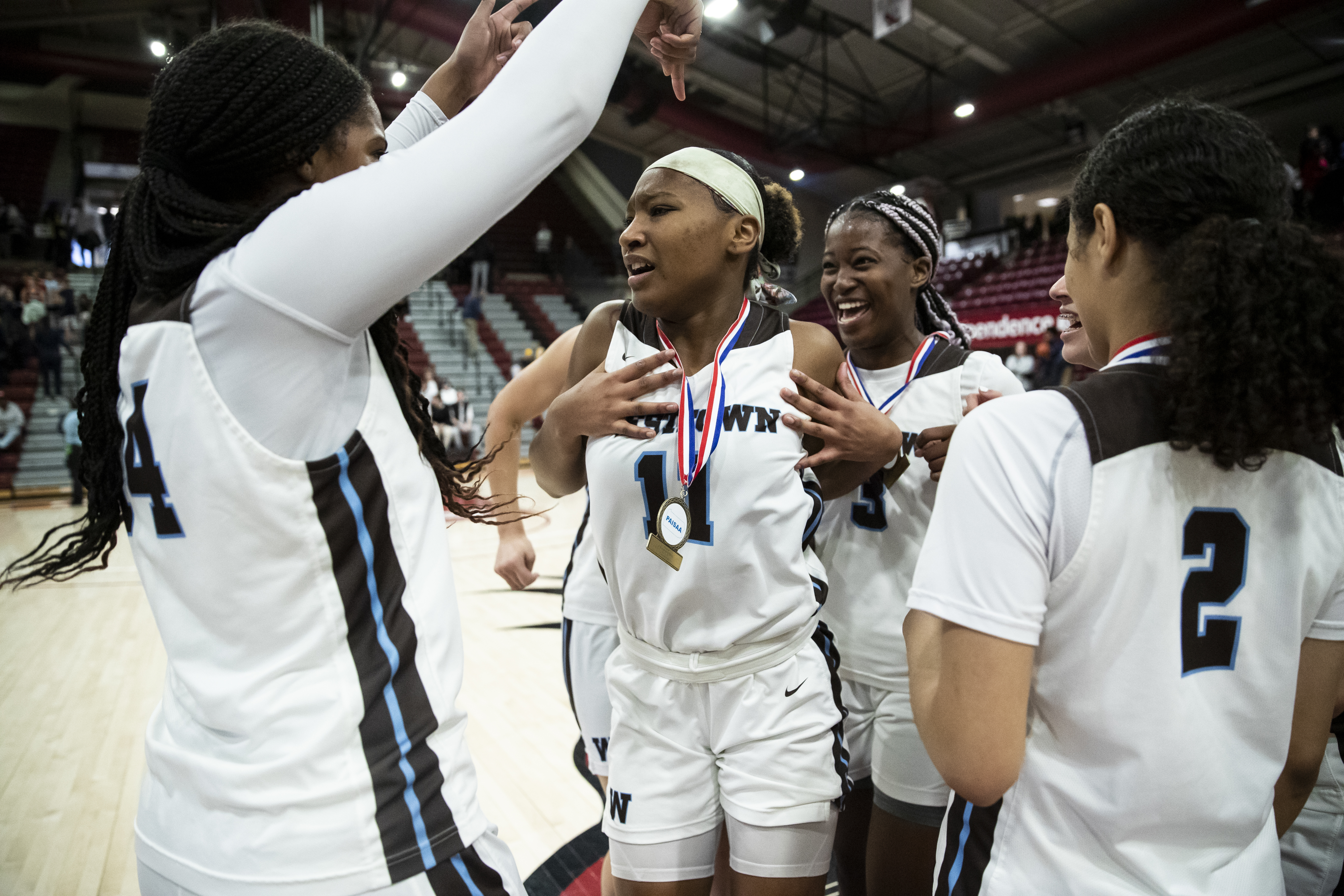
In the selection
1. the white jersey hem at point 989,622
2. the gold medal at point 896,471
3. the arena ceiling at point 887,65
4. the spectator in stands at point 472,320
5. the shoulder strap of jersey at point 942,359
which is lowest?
the white jersey hem at point 989,622

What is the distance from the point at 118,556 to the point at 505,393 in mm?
7983

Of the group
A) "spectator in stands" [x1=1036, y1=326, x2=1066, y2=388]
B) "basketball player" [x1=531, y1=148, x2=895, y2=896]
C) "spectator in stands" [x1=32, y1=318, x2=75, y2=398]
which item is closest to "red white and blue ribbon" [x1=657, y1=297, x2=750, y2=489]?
"basketball player" [x1=531, y1=148, x2=895, y2=896]

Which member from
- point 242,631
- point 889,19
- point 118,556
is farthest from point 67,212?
point 242,631

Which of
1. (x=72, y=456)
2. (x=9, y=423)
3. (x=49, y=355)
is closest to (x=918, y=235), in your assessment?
(x=72, y=456)

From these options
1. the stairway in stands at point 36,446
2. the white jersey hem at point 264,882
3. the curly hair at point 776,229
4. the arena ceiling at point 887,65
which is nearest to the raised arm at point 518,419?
the curly hair at point 776,229

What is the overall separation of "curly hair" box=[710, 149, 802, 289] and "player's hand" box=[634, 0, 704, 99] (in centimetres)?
53

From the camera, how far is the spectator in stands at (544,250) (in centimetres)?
1988

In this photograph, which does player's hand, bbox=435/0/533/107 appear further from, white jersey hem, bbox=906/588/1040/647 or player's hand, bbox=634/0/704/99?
white jersey hem, bbox=906/588/1040/647

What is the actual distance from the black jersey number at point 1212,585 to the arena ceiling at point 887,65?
8.70m

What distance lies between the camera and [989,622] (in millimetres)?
934

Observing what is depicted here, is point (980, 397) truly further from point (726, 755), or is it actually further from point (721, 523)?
point (726, 755)

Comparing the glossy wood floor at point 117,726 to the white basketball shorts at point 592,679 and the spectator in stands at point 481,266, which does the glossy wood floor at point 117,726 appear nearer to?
the white basketball shorts at point 592,679

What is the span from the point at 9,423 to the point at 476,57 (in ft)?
46.5

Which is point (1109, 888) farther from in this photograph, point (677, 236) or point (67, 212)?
point (67, 212)
